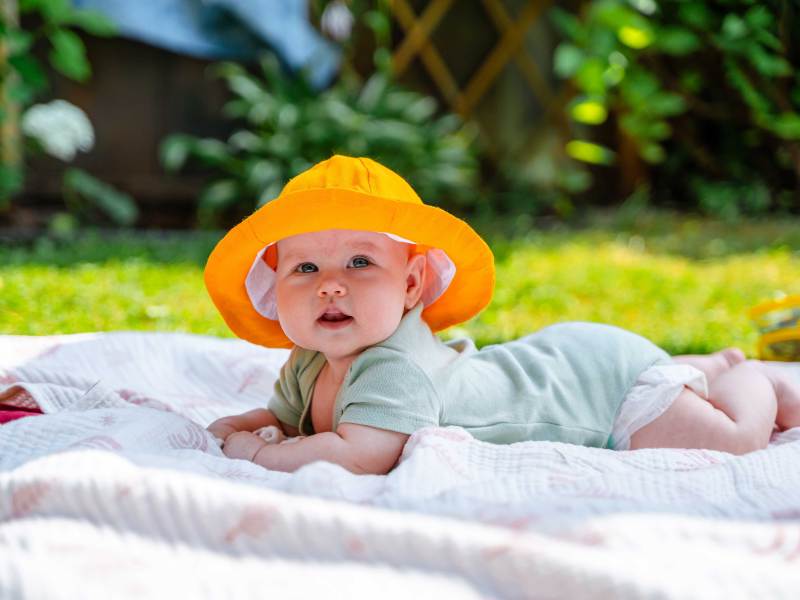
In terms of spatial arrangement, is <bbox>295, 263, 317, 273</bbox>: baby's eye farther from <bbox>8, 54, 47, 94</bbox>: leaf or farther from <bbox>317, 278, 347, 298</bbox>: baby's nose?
<bbox>8, 54, 47, 94</bbox>: leaf

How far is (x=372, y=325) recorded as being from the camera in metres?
1.31

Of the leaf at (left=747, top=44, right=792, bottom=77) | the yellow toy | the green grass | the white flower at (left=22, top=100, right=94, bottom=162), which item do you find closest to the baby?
the yellow toy

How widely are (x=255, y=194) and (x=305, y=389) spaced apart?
308 centimetres

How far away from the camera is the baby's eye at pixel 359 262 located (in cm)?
134

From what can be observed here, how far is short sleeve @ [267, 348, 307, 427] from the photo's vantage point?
4.94 ft

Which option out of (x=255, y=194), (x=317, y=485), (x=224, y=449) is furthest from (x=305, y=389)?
(x=255, y=194)

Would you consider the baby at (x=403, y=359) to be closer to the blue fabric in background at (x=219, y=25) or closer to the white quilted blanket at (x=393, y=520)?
the white quilted blanket at (x=393, y=520)

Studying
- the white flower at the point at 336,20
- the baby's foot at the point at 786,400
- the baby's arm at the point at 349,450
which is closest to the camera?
the baby's arm at the point at 349,450

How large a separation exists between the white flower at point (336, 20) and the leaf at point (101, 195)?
4.30 ft

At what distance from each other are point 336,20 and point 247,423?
362cm

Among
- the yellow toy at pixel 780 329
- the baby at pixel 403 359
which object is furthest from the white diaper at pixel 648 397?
the yellow toy at pixel 780 329

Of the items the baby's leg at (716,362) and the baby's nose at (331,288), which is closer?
the baby's nose at (331,288)

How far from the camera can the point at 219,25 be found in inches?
173

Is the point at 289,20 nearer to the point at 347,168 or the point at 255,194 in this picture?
the point at 255,194
